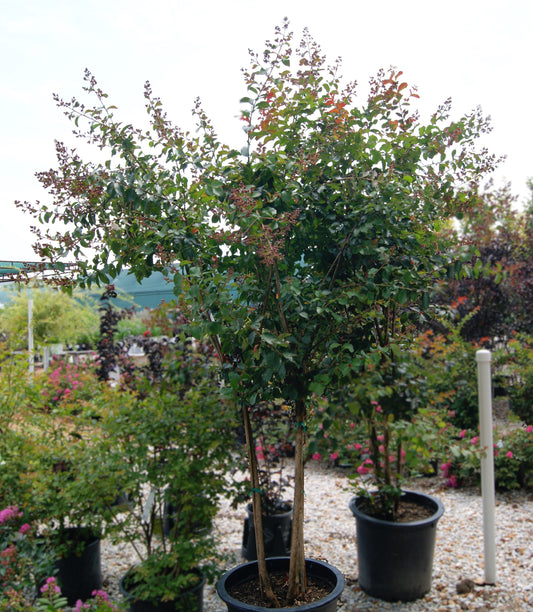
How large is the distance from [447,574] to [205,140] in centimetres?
279

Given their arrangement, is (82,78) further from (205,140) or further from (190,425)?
(190,425)

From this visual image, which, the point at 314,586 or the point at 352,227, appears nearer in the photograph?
the point at 352,227

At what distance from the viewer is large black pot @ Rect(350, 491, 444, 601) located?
108 inches

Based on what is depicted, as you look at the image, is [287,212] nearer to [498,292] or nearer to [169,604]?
[169,604]

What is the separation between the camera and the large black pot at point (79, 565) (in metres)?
2.91

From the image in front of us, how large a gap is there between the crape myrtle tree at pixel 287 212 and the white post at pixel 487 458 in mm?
1111

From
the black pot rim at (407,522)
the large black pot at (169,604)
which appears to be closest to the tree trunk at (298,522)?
the large black pot at (169,604)

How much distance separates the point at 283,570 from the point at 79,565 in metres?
1.43

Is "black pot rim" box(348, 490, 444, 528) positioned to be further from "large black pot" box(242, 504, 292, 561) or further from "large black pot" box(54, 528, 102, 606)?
"large black pot" box(54, 528, 102, 606)

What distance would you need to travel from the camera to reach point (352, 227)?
5.91 feet

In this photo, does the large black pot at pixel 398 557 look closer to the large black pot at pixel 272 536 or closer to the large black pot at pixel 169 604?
the large black pot at pixel 272 536

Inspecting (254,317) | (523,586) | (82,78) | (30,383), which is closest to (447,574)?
(523,586)

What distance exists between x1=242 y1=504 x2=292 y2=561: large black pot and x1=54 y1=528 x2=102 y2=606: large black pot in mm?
Answer: 907

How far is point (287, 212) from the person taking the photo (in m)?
1.75
